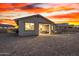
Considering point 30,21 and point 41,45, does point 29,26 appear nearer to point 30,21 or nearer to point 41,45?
point 30,21

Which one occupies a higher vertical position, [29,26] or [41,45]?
[29,26]

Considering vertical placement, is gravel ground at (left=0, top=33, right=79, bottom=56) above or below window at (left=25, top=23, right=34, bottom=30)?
below

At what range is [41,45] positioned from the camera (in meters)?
4.05

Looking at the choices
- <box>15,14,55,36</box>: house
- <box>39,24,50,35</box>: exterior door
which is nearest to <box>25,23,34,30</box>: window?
<box>15,14,55,36</box>: house

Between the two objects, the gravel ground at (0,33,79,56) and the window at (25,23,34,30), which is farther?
the window at (25,23,34,30)

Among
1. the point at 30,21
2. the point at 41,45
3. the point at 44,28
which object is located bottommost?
the point at 41,45

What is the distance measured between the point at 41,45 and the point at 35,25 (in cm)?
35

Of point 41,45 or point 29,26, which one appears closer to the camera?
point 41,45

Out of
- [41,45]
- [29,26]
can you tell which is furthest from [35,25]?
[41,45]

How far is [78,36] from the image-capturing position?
402 centimetres

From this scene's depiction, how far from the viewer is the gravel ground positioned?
4004mm

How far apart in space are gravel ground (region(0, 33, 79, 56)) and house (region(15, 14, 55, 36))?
0.09m

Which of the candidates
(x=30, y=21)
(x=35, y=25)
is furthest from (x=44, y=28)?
(x=30, y=21)

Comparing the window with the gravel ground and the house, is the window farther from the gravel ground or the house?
the gravel ground
